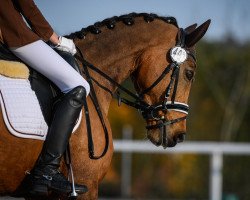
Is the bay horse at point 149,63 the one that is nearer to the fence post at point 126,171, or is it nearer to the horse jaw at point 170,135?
the horse jaw at point 170,135

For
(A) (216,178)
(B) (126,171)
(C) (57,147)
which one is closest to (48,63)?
(C) (57,147)

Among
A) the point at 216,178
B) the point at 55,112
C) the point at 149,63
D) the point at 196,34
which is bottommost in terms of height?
the point at 216,178

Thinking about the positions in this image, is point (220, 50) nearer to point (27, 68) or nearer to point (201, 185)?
point (201, 185)

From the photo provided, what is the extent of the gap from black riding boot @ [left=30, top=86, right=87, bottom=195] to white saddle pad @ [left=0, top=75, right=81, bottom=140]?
11cm

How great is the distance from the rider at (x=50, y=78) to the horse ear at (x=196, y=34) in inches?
47.2

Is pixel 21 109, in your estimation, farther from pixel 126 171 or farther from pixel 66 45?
pixel 126 171

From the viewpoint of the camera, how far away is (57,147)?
192 inches

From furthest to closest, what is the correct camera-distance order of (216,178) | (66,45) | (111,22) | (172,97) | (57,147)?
(216,178) < (111,22) < (172,97) < (66,45) < (57,147)

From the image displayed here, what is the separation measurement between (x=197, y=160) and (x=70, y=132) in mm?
14687

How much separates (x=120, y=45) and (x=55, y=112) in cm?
104

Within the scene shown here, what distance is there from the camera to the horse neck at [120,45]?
553cm

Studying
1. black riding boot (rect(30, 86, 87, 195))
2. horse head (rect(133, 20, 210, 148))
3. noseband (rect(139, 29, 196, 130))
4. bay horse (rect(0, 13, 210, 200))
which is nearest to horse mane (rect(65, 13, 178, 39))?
bay horse (rect(0, 13, 210, 200))

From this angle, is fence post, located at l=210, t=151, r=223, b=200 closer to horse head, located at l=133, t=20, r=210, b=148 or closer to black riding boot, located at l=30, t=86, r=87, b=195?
horse head, located at l=133, t=20, r=210, b=148

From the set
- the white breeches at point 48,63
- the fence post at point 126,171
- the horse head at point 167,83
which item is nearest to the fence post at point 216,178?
the horse head at point 167,83
